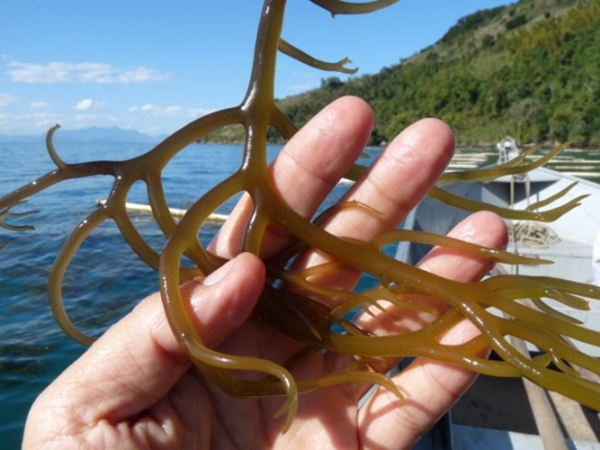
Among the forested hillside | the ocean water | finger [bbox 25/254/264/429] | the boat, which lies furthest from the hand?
the forested hillside

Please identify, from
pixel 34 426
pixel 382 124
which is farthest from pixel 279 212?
pixel 382 124

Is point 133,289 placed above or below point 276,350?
below

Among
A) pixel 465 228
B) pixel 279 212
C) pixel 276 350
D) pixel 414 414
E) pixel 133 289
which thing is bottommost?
pixel 133 289

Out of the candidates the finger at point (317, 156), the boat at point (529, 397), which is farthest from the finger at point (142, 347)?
the boat at point (529, 397)

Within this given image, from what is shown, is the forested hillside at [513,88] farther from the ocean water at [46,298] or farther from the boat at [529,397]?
the ocean water at [46,298]

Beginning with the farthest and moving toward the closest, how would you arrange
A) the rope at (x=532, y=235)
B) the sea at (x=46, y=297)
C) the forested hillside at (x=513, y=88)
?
the forested hillside at (x=513, y=88) < the rope at (x=532, y=235) < the sea at (x=46, y=297)

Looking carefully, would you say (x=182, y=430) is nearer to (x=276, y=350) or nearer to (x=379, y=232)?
(x=276, y=350)
